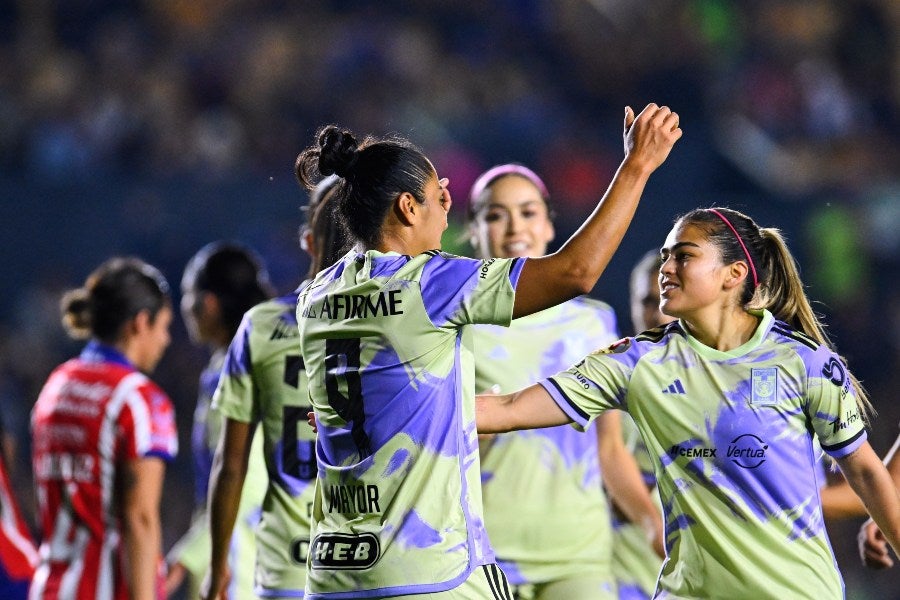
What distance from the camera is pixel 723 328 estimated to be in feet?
12.9

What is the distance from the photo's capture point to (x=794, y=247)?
1063 cm

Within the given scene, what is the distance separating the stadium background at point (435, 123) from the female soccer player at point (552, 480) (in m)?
4.54

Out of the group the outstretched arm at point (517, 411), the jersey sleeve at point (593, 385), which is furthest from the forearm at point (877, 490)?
the outstretched arm at point (517, 411)

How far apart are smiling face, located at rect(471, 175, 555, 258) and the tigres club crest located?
1647 mm

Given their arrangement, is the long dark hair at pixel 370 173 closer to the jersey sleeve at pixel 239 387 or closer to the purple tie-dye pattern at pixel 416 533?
the purple tie-dye pattern at pixel 416 533

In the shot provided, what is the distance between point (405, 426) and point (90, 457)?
2315 mm

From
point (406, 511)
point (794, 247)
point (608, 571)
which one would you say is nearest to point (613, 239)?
point (406, 511)

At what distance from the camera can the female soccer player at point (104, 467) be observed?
520 centimetres

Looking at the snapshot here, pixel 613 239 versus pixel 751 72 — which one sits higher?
pixel 751 72

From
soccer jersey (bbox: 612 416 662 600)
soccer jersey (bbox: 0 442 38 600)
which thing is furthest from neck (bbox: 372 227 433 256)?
soccer jersey (bbox: 0 442 38 600)

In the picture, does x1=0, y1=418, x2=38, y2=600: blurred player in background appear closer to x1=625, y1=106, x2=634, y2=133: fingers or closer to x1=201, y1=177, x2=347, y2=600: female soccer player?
x1=201, y1=177, x2=347, y2=600: female soccer player

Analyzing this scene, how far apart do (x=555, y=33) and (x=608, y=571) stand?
32.2ft

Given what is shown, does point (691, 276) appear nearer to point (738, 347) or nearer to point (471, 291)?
point (738, 347)

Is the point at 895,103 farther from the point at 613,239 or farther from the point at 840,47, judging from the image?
the point at 613,239
